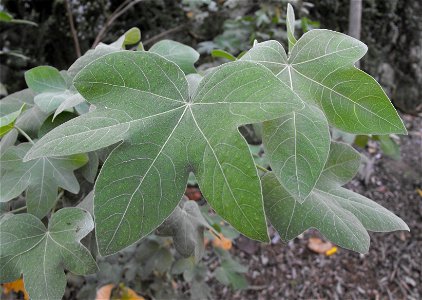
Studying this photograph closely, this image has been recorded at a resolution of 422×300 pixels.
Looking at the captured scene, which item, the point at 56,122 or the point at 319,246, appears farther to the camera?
the point at 319,246

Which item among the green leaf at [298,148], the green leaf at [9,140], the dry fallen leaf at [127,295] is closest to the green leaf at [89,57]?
the green leaf at [9,140]

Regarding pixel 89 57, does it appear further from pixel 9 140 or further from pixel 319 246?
pixel 319 246

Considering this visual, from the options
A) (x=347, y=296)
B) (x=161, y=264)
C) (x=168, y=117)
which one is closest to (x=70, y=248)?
(x=168, y=117)

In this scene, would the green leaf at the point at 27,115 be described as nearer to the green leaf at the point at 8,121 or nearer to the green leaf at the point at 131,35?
the green leaf at the point at 8,121

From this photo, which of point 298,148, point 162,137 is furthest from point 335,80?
point 162,137

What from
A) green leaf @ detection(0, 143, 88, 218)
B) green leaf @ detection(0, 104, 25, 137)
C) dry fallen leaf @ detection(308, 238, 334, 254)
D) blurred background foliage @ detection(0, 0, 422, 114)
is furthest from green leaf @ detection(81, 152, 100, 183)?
dry fallen leaf @ detection(308, 238, 334, 254)

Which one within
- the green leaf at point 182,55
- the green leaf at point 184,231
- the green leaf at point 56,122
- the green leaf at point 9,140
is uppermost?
the green leaf at point 182,55

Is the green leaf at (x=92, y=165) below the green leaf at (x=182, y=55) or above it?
below
